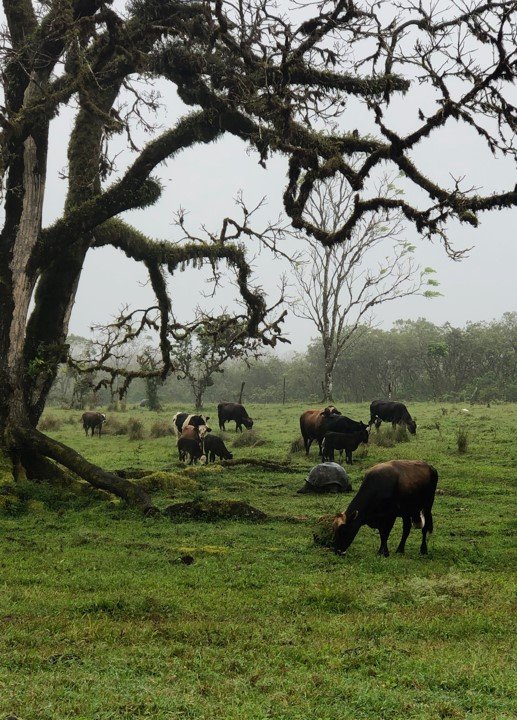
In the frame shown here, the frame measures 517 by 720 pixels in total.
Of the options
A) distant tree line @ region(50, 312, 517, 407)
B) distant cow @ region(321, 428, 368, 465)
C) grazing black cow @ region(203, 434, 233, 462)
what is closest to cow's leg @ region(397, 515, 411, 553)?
distant cow @ region(321, 428, 368, 465)

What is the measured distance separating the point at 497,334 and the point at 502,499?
56745 millimetres

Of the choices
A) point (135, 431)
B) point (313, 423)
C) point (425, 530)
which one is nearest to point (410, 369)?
point (135, 431)

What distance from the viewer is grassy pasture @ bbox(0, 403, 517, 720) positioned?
A: 479 cm

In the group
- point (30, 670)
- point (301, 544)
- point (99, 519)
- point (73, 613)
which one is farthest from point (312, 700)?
point (99, 519)

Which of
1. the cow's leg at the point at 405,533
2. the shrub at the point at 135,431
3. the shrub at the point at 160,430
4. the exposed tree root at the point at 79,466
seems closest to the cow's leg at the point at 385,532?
the cow's leg at the point at 405,533

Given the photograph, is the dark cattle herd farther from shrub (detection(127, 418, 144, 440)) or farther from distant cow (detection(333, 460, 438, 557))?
shrub (detection(127, 418, 144, 440))

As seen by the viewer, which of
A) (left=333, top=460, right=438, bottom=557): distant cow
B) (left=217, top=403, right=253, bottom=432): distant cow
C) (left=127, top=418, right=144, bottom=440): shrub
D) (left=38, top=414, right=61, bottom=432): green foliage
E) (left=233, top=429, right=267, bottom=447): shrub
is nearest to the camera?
(left=333, top=460, right=438, bottom=557): distant cow

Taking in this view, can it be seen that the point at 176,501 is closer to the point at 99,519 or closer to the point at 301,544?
the point at 99,519

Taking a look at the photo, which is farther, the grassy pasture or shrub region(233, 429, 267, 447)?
shrub region(233, 429, 267, 447)

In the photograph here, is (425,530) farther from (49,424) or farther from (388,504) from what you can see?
(49,424)

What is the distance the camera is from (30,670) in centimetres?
525

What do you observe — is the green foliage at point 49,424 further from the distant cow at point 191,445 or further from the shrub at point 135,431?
the distant cow at point 191,445

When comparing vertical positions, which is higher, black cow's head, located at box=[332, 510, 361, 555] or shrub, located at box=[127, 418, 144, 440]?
shrub, located at box=[127, 418, 144, 440]

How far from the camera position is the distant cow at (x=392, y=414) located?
27.1m
